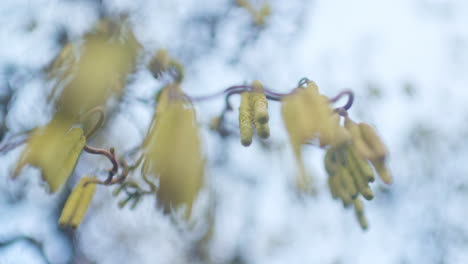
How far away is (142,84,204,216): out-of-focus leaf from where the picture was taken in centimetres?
69

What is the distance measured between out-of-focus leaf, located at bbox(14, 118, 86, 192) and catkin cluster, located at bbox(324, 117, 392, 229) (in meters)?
0.55

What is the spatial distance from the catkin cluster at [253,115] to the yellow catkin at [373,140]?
240 mm

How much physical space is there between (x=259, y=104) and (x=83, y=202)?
0.53 m

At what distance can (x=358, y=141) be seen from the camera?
2.85 ft

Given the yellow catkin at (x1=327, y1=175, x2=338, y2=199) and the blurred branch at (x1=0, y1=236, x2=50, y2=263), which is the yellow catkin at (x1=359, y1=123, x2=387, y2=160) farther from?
the blurred branch at (x1=0, y1=236, x2=50, y2=263)

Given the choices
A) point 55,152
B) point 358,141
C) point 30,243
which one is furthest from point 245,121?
point 30,243

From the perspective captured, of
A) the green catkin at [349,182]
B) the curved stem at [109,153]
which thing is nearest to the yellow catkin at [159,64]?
the curved stem at [109,153]

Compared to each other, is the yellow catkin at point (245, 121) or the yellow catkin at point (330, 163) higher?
the yellow catkin at point (245, 121)

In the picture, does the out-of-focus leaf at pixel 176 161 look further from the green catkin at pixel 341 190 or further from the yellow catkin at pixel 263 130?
the green catkin at pixel 341 190

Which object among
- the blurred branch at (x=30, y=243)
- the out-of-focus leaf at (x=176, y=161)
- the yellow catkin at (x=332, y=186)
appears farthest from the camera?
the blurred branch at (x=30, y=243)

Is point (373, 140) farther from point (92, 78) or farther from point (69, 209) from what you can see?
point (69, 209)

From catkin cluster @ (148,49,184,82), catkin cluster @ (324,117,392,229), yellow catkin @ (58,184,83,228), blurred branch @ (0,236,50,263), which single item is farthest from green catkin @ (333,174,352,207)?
blurred branch @ (0,236,50,263)

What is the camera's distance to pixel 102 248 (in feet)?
10.7

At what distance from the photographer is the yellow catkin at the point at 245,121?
803mm
